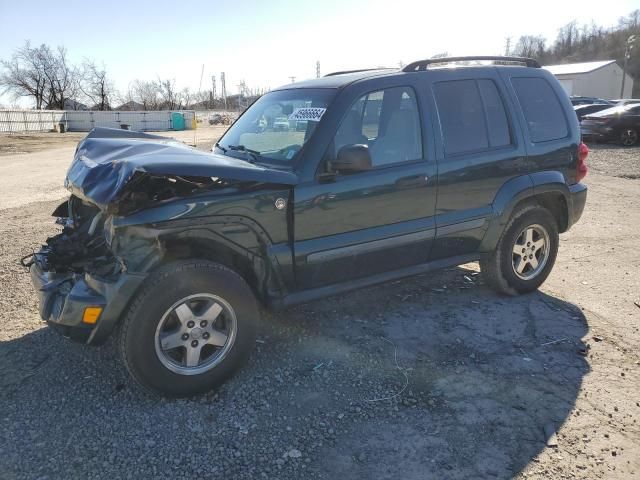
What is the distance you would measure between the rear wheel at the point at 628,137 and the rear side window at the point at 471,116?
56.1ft

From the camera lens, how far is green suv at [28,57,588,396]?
119 inches

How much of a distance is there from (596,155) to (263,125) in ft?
50.8

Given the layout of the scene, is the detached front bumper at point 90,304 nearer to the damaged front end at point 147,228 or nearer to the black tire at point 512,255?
the damaged front end at point 147,228

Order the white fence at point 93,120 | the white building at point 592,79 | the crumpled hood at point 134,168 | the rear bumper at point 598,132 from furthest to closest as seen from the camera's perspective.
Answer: the white building at point 592,79, the white fence at point 93,120, the rear bumper at point 598,132, the crumpled hood at point 134,168

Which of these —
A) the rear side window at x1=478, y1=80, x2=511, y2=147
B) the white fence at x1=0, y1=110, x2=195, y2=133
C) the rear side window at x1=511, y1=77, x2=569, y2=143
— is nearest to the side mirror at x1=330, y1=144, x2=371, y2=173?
the rear side window at x1=478, y1=80, x2=511, y2=147

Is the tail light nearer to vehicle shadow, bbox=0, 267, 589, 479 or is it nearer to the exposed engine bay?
vehicle shadow, bbox=0, 267, 589, 479

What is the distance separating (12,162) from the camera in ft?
59.3

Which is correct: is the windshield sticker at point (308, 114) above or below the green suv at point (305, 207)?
above

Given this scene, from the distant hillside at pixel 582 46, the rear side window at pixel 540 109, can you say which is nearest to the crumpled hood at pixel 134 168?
the rear side window at pixel 540 109

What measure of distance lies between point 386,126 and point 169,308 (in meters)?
2.09

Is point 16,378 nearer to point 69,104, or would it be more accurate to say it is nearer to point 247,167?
point 247,167

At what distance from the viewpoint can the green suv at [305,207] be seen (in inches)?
119

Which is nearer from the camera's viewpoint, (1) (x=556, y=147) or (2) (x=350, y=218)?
(2) (x=350, y=218)

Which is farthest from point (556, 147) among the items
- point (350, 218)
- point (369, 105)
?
point (350, 218)
